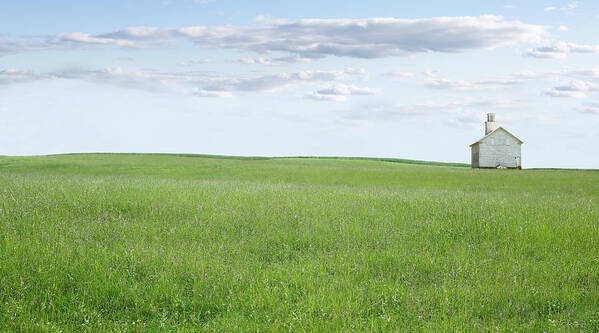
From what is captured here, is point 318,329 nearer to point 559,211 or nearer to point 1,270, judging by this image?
point 1,270

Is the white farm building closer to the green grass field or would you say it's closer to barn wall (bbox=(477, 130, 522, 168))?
barn wall (bbox=(477, 130, 522, 168))

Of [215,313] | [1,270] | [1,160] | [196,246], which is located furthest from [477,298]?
[1,160]

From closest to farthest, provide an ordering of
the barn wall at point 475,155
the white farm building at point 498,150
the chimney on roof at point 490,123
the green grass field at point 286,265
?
1. the green grass field at point 286,265
2. the white farm building at point 498,150
3. the chimney on roof at point 490,123
4. the barn wall at point 475,155

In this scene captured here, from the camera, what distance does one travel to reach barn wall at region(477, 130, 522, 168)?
191ft

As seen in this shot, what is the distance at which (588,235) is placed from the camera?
407 inches

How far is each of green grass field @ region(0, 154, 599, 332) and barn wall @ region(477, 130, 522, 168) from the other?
48.6 metres

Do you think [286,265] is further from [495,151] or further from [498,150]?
[498,150]

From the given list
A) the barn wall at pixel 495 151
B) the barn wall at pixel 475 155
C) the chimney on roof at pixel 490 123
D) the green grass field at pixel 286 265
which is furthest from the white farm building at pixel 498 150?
the green grass field at pixel 286 265

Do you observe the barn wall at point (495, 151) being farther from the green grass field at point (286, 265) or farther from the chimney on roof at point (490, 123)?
the green grass field at point (286, 265)

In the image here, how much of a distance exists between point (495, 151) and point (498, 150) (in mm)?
453

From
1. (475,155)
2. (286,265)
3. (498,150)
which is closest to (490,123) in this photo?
(498,150)

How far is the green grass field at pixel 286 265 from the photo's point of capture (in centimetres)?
603

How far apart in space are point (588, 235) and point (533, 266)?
344 centimetres

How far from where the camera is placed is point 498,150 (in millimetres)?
58250
